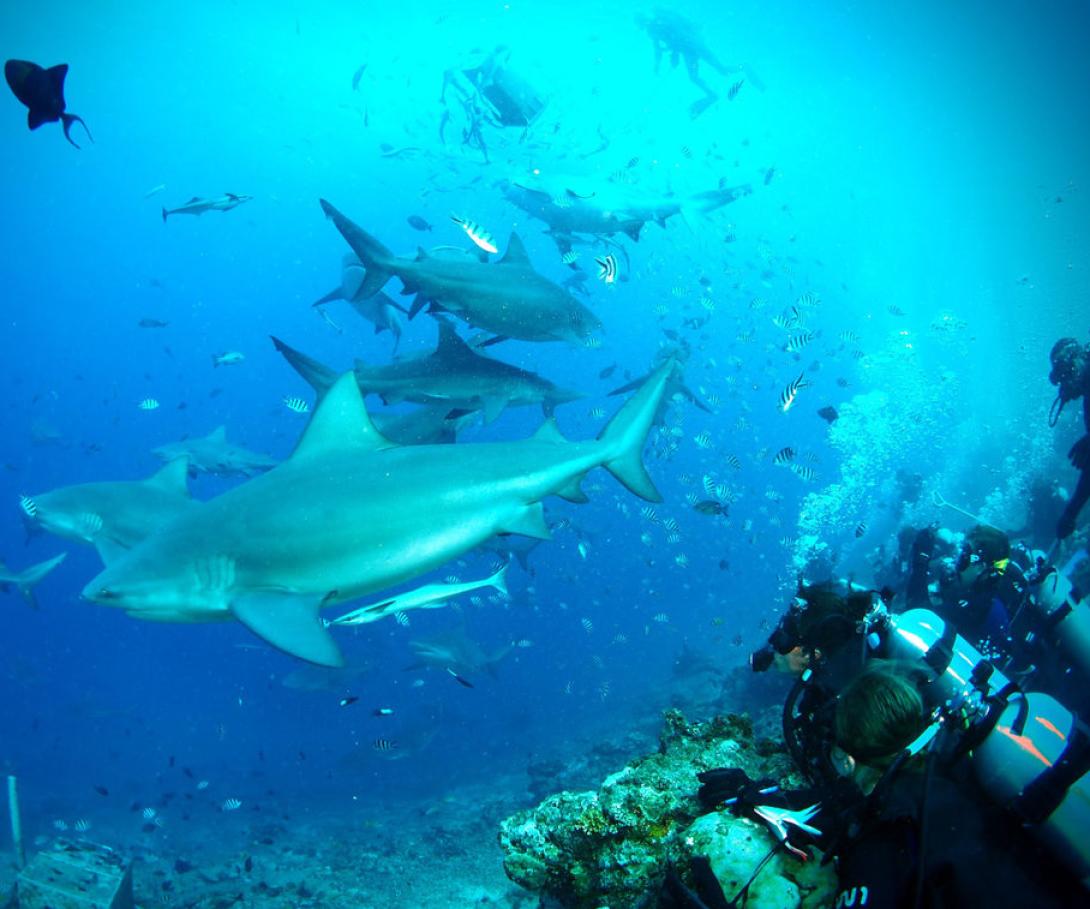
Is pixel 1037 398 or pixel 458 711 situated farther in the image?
pixel 1037 398

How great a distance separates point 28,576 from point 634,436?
14.1 meters

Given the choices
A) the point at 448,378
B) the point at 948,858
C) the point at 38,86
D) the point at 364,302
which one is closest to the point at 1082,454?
the point at 948,858

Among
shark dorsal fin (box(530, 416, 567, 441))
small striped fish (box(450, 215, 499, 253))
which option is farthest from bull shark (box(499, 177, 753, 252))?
shark dorsal fin (box(530, 416, 567, 441))

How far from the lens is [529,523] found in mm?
4777

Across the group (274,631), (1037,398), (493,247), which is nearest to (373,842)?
(274,631)

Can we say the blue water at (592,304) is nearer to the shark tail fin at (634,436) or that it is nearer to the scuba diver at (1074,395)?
the shark tail fin at (634,436)

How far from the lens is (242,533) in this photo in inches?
156

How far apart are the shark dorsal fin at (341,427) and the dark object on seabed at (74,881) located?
719cm

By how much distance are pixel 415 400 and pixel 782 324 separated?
1155 cm

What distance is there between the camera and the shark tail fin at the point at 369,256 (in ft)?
20.0

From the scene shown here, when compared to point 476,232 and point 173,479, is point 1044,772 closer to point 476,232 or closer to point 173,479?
point 476,232

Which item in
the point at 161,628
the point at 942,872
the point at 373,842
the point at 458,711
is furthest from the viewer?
the point at 161,628

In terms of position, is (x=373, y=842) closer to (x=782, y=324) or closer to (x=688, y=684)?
(x=688, y=684)

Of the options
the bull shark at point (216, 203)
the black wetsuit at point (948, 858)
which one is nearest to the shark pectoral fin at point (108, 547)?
the bull shark at point (216, 203)
